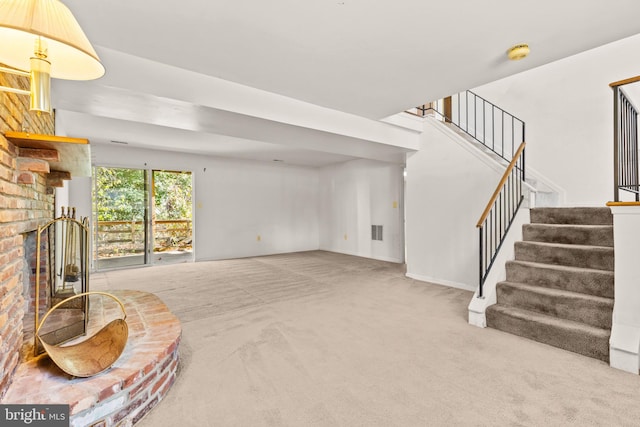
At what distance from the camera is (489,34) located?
2.31 m

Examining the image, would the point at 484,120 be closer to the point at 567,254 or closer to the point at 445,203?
the point at 445,203

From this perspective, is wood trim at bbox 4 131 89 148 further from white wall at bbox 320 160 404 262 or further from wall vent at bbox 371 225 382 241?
wall vent at bbox 371 225 382 241

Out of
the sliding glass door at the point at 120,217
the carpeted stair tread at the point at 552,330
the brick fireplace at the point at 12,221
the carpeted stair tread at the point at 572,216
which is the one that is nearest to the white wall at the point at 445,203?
the carpeted stair tread at the point at 572,216

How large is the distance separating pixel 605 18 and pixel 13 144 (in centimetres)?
385

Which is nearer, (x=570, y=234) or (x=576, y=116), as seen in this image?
(x=570, y=234)

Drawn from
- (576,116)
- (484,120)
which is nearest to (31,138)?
(484,120)

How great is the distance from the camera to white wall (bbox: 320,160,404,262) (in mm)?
7061

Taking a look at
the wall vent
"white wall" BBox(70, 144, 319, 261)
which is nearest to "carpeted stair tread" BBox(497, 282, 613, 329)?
the wall vent

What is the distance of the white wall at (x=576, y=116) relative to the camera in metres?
4.19

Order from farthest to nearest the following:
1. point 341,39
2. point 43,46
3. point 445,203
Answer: point 445,203
point 341,39
point 43,46

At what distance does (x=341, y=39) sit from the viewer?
237 centimetres

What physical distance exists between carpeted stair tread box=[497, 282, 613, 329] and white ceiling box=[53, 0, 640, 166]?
216 centimetres

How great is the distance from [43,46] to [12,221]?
114 centimetres

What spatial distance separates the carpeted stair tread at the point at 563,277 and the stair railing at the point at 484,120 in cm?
232
